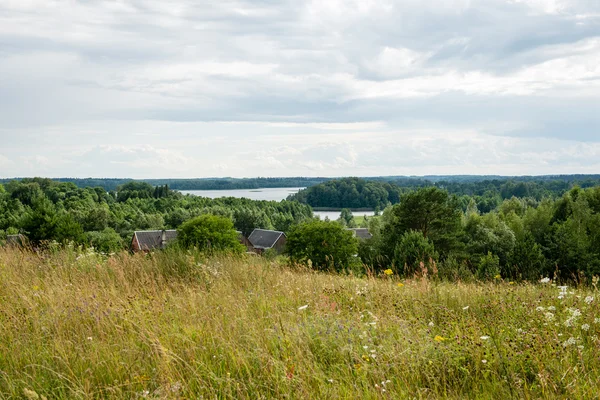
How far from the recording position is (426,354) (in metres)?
4.20

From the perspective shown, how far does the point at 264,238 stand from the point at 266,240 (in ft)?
3.44

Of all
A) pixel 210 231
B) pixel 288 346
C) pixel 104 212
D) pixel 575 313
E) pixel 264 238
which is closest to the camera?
pixel 288 346

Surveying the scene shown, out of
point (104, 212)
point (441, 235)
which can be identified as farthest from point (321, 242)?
point (104, 212)

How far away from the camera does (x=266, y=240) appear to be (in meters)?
79.4

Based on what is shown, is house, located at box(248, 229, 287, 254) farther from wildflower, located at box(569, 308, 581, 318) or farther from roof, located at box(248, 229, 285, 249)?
wildflower, located at box(569, 308, 581, 318)

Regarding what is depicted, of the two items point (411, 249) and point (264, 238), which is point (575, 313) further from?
point (264, 238)

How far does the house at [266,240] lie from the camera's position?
3017 inches

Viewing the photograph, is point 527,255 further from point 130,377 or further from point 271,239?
point 271,239

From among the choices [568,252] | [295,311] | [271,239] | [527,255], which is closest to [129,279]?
[295,311]

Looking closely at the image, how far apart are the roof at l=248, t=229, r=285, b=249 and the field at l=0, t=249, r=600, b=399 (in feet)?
231

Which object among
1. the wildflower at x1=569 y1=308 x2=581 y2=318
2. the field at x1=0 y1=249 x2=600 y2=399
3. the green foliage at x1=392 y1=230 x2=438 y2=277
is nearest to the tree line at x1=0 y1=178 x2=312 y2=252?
the green foliage at x1=392 y1=230 x2=438 y2=277

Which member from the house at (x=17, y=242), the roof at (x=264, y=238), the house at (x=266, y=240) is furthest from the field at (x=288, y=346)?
the roof at (x=264, y=238)

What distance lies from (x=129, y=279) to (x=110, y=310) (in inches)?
96.8

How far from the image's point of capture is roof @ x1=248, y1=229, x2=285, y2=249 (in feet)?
254
